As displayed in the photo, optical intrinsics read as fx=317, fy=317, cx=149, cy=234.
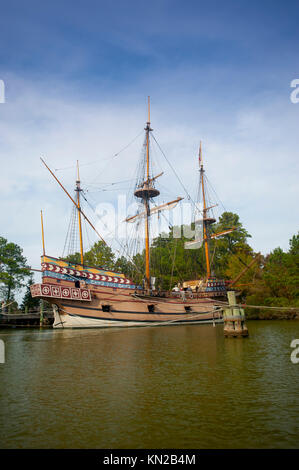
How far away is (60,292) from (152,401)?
2381 cm

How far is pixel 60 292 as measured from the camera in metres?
30.5

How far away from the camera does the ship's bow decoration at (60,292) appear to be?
29.5 meters

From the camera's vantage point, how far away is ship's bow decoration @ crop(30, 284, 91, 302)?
29469 mm

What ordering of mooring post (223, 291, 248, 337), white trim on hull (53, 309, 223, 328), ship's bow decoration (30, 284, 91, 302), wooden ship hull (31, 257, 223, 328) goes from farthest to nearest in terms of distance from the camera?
white trim on hull (53, 309, 223, 328)
wooden ship hull (31, 257, 223, 328)
ship's bow decoration (30, 284, 91, 302)
mooring post (223, 291, 248, 337)

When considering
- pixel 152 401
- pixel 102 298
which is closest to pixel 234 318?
pixel 152 401

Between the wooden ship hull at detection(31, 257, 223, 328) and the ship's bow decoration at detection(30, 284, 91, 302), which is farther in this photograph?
the wooden ship hull at detection(31, 257, 223, 328)

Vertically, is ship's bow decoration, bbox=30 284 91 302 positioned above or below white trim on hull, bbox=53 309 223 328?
above

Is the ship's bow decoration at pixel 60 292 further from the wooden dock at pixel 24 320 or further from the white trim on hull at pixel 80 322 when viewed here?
the wooden dock at pixel 24 320

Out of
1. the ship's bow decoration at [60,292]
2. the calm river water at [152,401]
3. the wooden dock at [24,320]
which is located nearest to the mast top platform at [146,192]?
the ship's bow decoration at [60,292]

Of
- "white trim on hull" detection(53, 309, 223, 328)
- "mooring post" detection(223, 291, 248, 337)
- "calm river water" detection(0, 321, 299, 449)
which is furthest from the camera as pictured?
"white trim on hull" detection(53, 309, 223, 328)

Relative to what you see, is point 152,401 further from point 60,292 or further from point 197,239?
point 197,239

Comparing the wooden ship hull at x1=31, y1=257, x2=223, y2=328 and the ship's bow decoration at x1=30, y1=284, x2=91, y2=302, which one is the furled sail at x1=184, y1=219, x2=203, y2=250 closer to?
the wooden ship hull at x1=31, y1=257, x2=223, y2=328

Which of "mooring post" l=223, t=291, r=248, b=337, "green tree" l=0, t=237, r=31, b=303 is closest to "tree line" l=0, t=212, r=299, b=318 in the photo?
"green tree" l=0, t=237, r=31, b=303

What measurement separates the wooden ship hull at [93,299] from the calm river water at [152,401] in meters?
16.0
